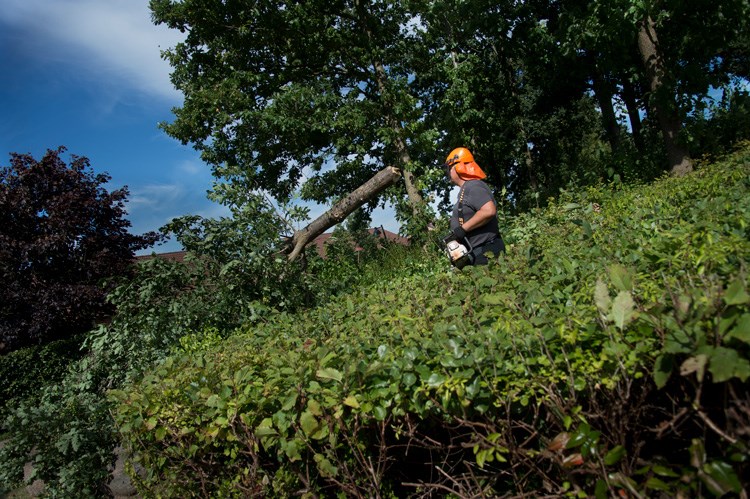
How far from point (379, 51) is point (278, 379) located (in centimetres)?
1168

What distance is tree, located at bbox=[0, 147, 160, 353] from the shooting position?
32.6 ft

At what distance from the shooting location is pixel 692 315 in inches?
47.4

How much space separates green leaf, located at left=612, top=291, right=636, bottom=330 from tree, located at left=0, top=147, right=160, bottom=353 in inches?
411

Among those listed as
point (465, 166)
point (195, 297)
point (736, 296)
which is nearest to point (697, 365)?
point (736, 296)

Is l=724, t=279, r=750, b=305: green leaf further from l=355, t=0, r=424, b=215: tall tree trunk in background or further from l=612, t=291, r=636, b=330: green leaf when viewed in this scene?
l=355, t=0, r=424, b=215: tall tree trunk in background

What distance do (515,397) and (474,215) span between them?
2.83 m

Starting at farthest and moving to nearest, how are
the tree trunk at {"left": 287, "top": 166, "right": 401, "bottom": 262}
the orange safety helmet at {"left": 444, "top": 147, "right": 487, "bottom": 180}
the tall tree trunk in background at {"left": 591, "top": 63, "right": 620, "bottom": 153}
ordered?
the tall tree trunk in background at {"left": 591, "top": 63, "right": 620, "bottom": 153} → the tree trunk at {"left": 287, "top": 166, "right": 401, "bottom": 262} → the orange safety helmet at {"left": 444, "top": 147, "right": 487, "bottom": 180}

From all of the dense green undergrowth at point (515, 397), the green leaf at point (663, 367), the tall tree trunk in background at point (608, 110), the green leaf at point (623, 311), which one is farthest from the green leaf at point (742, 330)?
the tall tree trunk in background at point (608, 110)

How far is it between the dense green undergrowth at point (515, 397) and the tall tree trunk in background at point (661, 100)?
8.25 metres

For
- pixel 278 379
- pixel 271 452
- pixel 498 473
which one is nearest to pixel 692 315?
pixel 498 473

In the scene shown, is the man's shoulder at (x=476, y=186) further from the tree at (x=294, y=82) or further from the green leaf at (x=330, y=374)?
the tree at (x=294, y=82)

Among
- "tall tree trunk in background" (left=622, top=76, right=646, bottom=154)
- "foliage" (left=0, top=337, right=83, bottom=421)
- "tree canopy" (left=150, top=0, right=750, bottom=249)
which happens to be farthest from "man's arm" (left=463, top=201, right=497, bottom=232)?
"tall tree trunk in background" (left=622, top=76, right=646, bottom=154)

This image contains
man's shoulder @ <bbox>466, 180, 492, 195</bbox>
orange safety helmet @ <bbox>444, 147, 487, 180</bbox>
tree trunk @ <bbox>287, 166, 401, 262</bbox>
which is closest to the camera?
man's shoulder @ <bbox>466, 180, 492, 195</bbox>

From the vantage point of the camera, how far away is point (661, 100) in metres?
9.63
